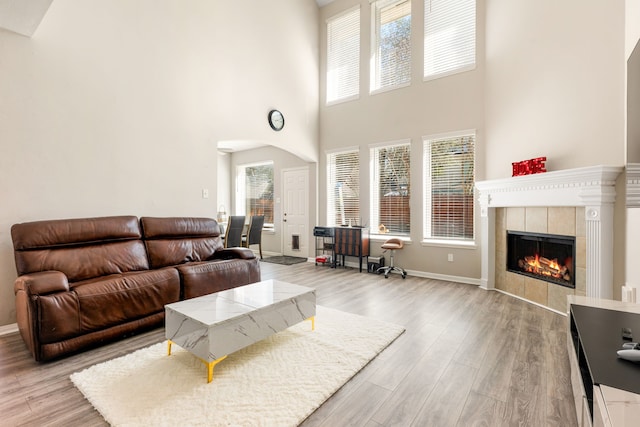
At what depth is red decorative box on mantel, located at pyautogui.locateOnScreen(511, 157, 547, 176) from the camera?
11.3 ft

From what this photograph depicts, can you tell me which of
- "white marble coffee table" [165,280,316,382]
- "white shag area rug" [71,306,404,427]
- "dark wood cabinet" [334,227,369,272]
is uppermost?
"dark wood cabinet" [334,227,369,272]

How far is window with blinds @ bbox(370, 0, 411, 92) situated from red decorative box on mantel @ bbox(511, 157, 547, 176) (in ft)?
7.94

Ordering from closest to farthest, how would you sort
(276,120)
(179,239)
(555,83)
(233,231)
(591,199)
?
1. (591,199)
2. (555,83)
3. (179,239)
4. (276,120)
5. (233,231)

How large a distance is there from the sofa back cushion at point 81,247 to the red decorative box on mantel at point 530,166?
4524mm

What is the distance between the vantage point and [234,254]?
381 centimetres

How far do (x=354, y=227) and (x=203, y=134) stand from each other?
9.66ft

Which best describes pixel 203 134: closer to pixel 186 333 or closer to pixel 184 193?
pixel 184 193

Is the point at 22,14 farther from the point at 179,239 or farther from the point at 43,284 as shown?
the point at 179,239

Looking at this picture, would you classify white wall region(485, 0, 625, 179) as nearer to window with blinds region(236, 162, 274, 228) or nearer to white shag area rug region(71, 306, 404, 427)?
white shag area rug region(71, 306, 404, 427)

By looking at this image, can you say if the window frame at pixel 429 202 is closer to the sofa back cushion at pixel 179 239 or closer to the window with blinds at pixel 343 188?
the window with blinds at pixel 343 188

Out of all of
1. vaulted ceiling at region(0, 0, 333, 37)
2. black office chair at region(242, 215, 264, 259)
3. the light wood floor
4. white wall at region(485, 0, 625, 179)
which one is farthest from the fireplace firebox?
vaulted ceiling at region(0, 0, 333, 37)

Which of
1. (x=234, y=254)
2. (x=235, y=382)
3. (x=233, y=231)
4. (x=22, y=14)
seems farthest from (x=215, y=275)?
(x=22, y=14)

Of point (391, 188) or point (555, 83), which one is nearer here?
point (555, 83)

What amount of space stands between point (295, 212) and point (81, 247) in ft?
14.3
